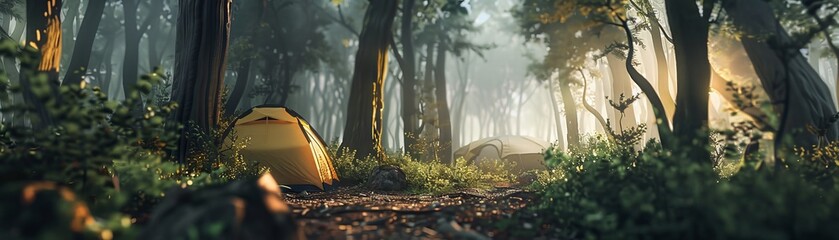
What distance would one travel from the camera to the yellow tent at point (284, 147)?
11.1m

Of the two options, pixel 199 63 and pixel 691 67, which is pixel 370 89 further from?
pixel 691 67

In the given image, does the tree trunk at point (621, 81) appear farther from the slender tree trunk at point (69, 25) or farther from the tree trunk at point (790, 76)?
the slender tree trunk at point (69, 25)

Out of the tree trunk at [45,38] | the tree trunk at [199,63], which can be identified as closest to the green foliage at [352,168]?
the tree trunk at [199,63]

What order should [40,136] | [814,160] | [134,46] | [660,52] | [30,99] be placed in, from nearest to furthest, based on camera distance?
[40,136]
[814,160]
[30,99]
[660,52]
[134,46]

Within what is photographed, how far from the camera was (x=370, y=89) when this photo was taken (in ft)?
46.2

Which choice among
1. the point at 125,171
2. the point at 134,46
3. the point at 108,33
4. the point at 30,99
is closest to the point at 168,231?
the point at 125,171

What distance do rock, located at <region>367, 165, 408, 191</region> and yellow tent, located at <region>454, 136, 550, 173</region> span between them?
10.6 m

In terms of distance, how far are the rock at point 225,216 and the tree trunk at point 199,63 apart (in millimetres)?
5721

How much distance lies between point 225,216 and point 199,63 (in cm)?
651

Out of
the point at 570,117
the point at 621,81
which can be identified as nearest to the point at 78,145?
the point at 570,117

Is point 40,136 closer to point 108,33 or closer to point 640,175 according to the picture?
point 640,175

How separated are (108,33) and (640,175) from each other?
1376 inches

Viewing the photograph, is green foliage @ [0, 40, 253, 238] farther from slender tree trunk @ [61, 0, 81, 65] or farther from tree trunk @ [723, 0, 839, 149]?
slender tree trunk @ [61, 0, 81, 65]

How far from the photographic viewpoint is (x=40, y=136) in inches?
140
